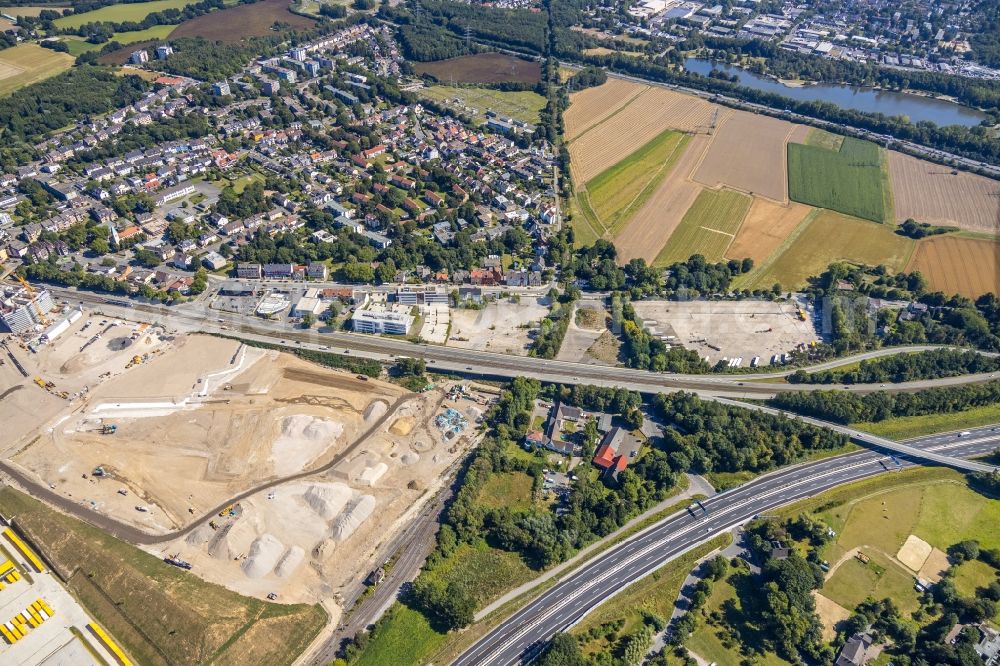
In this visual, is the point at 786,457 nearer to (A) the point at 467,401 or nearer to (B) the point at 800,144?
(A) the point at 467,401

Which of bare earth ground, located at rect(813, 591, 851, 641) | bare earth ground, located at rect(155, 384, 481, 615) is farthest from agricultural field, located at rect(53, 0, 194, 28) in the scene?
bare earth ground, located at rect(813, 591, 851, 641)

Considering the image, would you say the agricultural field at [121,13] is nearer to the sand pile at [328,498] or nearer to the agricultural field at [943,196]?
the sand pile at [328,498]

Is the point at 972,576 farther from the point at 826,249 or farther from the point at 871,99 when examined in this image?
the point at 871,99

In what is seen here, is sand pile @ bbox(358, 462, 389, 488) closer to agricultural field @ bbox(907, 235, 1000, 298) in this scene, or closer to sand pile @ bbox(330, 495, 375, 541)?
sand pile @ bbox(330, 495, 375, 541)

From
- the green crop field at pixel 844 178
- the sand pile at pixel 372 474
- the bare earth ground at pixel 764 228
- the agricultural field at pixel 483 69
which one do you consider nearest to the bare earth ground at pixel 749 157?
the green crop field at pixel 844 178

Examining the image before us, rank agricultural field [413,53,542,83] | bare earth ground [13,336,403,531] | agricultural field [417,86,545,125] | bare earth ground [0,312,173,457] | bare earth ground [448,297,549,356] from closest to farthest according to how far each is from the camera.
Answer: bare earth ground [13,336,403,531]
bare earth ground [0,312,173,457]
bare earth ground [448,297,549,356]
agricultural field [417,86,545,125]
agricultural field [413,53,542,83]

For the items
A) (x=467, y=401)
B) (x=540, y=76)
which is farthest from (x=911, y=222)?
(x=540, y=76)

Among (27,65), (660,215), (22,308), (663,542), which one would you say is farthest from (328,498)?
(27,65)
